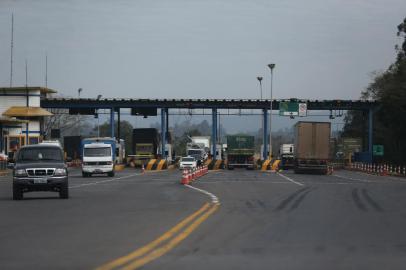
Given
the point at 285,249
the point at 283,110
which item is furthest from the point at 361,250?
the point at 283,110

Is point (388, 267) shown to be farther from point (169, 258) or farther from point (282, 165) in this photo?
point (282, 165)

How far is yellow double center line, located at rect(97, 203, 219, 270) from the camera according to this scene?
10742mm

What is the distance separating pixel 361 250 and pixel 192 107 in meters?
76.9

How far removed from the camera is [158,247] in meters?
12.8

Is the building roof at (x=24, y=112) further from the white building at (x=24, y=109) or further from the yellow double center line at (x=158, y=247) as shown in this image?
the yellow double center line at (x=158, y=247)

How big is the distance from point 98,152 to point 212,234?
1491 inches

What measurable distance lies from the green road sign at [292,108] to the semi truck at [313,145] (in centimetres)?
2379

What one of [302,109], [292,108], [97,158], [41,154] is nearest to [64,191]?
[41,154]

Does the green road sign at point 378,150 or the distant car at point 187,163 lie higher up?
the green road sign at point 378,150

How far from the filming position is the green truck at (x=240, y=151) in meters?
76.7

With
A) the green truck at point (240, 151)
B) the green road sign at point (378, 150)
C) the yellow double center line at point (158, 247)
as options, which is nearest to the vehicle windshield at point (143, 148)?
the green truck at point (240, 151)

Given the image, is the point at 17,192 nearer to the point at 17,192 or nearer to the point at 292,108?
the point at 17,192

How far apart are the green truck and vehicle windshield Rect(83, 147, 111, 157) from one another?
25.7 m

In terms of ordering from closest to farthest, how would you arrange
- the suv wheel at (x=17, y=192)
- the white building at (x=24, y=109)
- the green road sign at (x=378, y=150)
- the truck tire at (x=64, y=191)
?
1. the suv wheel at (x=17, y=192)
2. the truck tire at (x=64, y=191)
3. the white building at (x=24, y=109)
4. the green road sign at (x=378, y=150)
